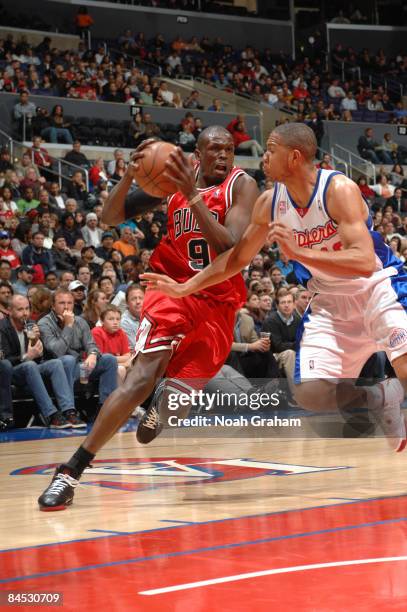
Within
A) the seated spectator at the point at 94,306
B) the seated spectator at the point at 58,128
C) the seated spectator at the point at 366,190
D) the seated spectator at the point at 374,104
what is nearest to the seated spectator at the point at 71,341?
the seated spectator at the point at 94,306

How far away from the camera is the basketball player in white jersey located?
4430 millimetres

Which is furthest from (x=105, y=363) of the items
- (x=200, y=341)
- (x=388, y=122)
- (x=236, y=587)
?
(x=388, y=122)

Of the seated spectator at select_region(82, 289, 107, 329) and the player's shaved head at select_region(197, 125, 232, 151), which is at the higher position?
the player's shaved head at select_region(197, 125, 232, 151)

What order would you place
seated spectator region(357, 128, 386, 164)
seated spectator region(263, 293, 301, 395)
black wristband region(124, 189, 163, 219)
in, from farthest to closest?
1. seated spectator region(357, 128, 386, 164)
2. seated spectator region(263, 293, 301, 395)
3. black wristband region(124, 189, 163, 219)

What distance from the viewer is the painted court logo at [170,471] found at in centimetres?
532

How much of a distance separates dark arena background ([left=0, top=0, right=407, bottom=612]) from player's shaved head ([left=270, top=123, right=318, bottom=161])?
0.30ft

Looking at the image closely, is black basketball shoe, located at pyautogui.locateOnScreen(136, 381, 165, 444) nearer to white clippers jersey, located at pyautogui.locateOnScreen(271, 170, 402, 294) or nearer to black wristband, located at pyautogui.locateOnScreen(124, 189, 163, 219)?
black wristband, located at pyautogui.locateOnScreen(124, 189, 163, 219)

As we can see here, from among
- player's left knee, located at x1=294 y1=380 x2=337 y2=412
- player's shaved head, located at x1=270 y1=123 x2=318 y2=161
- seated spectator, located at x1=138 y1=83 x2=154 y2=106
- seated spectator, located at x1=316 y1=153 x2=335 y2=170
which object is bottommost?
seated spectator, located at x1=316 y1=153 x2=335 y2=170

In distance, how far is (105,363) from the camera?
8680mm

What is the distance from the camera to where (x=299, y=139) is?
4516 mm

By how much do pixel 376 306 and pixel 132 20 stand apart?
22023mm

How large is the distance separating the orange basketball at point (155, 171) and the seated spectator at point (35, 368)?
12.6 ft

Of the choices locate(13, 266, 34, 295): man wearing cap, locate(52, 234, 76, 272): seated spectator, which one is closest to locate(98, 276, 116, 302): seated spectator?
locate(13, 266, 34, 295): man wearing cap

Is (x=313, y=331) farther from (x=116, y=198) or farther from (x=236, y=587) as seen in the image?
(x=236, y=587)
